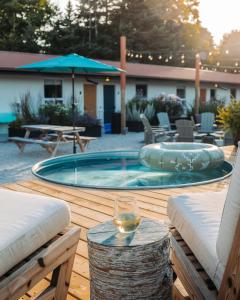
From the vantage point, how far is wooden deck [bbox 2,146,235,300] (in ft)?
8.27

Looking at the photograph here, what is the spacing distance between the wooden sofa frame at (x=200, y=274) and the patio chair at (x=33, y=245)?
652 millimetres

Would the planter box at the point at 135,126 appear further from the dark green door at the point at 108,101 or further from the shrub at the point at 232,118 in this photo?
the shrub at the point at 232,118

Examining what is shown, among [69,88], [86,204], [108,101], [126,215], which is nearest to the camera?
[126,215]

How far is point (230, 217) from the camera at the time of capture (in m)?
1.61

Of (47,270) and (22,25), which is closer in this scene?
(47,270)

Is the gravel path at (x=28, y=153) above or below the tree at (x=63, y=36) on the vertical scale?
below

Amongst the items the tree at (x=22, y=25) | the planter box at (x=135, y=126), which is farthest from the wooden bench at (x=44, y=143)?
the tree at (x=22, y=25)

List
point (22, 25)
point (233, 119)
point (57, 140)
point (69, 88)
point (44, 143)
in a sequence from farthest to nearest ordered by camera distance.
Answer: point (22, 25), point (69, 88), point (57, 140), point (44, 143), point (233, 119)

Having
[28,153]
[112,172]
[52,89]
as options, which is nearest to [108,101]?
Answer: [52,89]

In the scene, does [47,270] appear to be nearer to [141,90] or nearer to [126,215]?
[126,215]

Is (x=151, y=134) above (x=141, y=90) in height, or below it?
below

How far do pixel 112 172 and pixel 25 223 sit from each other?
5.68m

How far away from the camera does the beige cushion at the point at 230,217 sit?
5.11 feet

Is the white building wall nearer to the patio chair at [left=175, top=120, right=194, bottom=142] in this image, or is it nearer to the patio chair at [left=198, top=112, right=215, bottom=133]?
the patio chair at [left=198, top=112, right=215, bottom=133]
